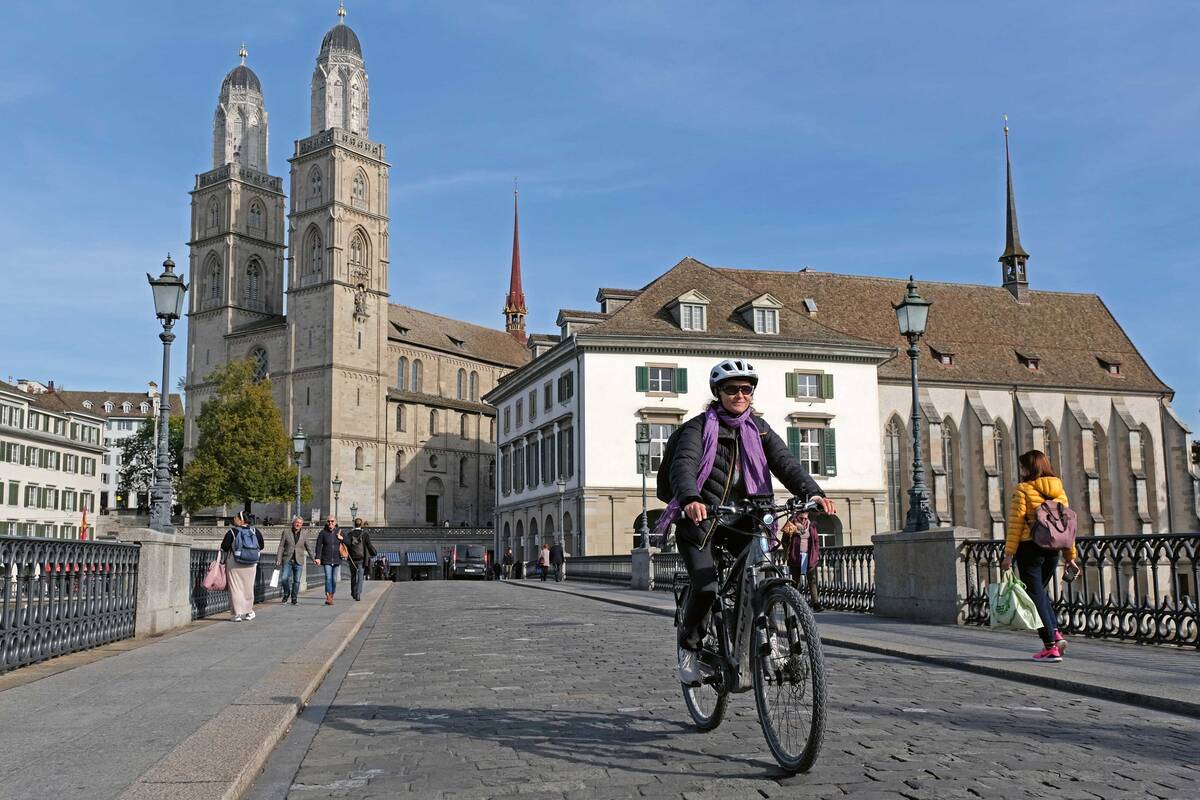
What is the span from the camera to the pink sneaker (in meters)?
9.77

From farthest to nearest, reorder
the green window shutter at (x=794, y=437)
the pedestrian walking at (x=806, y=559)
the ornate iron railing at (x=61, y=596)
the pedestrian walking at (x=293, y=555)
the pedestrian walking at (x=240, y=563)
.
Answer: the green window shutter at (x=794, y=437)
the pedestrian walking at (x=293, y=555)
the pedestrian walking at (x=240, y=563)
the pedestrian walking at (x=806, y=559)
the ornate iron railing at (x=61, y=596)

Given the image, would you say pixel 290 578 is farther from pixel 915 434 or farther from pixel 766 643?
pixel 766 643

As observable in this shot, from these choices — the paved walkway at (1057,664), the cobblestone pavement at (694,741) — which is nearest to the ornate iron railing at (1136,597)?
the paved walkway at (1057,664)

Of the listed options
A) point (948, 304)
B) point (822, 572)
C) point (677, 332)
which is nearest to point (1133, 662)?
point (822, 572)

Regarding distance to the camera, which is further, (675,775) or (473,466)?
(473,466)

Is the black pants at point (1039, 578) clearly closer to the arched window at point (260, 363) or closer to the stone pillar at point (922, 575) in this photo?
the stone pillar at point (922, 575)

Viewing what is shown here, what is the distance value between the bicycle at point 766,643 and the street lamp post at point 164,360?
1121 cm

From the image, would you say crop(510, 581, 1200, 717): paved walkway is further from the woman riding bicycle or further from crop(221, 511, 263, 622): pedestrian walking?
crop(221, 511, 263, 622): pedestrian walking

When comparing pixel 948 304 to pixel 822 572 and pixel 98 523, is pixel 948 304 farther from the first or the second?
pixel 98 523

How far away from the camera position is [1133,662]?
989cm

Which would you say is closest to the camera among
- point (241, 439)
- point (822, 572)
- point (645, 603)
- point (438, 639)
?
point (438, 639)

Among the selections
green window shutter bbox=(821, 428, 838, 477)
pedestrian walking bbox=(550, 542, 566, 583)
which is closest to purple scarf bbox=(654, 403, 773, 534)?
pedestrian walking bbox=(550, 542, 566, 583)

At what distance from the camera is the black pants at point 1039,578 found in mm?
9688

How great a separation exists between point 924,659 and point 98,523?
8594 cm
